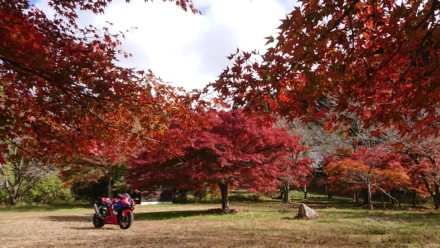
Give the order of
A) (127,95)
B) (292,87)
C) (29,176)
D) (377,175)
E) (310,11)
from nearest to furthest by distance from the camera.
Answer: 1. (310,11)
2. (292,87)
3. (127,95)
4. (377,175)
5. (29,176)

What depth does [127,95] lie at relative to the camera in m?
4.92

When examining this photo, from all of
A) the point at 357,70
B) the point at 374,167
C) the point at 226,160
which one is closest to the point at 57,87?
the point at 357,70

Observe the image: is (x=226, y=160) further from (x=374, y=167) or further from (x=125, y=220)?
(x=374, y=167)

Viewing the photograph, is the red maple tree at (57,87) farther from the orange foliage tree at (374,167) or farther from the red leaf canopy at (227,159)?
the orange foliage tree at (374,167)

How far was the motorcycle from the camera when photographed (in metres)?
9.18

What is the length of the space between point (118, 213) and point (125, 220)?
0.28 metres

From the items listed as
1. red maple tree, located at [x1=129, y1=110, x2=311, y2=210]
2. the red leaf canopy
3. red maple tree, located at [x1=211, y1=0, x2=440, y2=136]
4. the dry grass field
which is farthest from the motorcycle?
red maple tree, located at [x1=211, y1=0, x2=440, y2=136]

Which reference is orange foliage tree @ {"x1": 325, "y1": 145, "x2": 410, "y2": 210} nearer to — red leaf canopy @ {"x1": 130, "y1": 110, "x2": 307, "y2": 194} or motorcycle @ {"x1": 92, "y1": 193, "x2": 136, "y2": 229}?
red leaf canopy @ {"x1": 130, "y1": 110, "x2": 307, "y2": 194}

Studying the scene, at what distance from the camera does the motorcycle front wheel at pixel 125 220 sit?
9172 mm

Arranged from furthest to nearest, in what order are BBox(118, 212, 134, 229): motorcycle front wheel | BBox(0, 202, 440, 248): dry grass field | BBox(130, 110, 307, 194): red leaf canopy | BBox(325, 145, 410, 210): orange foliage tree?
BBox(325, 145, 410, 210): orange foliage tree < BBox(130, 110, 307, 194): red leaf canopy < BBox(118, 212, 134, 229): motorcycle front wheel < BBox(0, 202, 440, 248): dry grass field

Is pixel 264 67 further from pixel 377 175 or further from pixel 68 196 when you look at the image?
pixel 68 196

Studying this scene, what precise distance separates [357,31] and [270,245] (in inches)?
167

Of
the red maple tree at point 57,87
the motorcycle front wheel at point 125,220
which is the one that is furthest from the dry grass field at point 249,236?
the red maple tree at point 57,87

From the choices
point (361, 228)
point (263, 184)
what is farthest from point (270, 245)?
point (263, 184)
